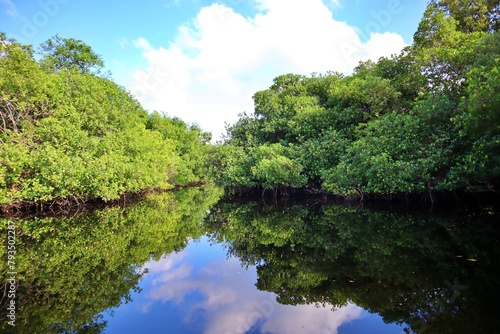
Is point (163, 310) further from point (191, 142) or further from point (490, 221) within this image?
point (191, 142)

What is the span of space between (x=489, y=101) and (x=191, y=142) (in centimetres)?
4458

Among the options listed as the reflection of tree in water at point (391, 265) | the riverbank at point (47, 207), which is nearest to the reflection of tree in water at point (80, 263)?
the riverbank at point (47, 207)

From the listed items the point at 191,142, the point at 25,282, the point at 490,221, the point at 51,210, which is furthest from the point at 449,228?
the point at 191,142

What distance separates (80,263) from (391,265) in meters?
8.36

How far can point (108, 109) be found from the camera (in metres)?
20.7

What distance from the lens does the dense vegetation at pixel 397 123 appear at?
12359 mm

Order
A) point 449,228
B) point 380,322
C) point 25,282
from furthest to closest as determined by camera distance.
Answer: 1. point 449,228
2. point 25,282
3. point 380,322

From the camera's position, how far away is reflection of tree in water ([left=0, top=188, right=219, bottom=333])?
536cm

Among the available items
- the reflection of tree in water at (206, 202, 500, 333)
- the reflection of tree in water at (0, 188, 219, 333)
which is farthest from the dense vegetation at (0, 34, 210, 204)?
the reflection of tree in water at (206, 202, 500, 333)

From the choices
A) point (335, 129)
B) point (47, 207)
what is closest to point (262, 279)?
point (335, 129)

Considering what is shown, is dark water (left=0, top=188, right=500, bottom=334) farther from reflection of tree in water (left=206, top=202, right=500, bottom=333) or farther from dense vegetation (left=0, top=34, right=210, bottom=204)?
dense vegetation (left=0, top=34, right=210, bottom=204)

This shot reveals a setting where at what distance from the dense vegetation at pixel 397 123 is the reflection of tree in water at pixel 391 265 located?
2739mm

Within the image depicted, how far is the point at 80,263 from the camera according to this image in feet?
27.7

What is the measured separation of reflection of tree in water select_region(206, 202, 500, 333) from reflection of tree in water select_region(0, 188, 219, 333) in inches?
112
